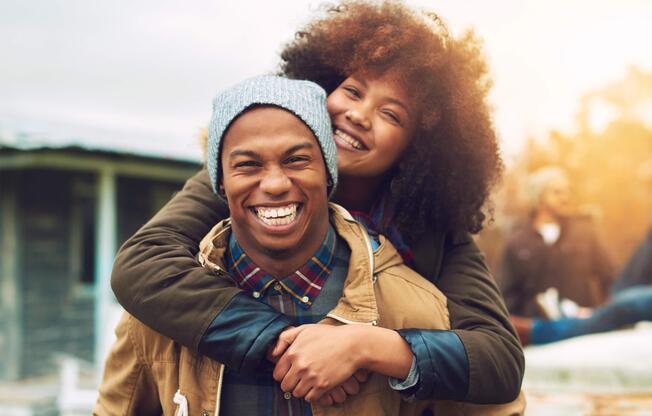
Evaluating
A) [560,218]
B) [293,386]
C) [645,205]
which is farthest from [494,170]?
[645,205]

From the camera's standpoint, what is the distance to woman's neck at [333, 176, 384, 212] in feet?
8.37

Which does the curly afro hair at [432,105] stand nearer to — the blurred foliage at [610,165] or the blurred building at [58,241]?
the blurred building at [58,241]

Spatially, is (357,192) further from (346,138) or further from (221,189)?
(221,189)

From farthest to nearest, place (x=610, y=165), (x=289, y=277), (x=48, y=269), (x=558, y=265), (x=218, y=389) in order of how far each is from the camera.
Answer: (x=610, y=165) → (x=48, y=269) → (x=558, y=265) → (x=289, y=277) → (x=218, y=389)

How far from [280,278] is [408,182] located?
660mm

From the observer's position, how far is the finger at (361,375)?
6.57ft

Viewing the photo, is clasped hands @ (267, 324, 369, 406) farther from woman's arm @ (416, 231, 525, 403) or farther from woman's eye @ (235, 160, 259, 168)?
woman's eye @ (235, 160, 259, 168)

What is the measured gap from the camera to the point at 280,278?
82.9 inches

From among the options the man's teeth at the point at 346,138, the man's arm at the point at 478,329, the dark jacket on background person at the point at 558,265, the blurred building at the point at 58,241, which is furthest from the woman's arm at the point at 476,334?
the blurred building at the point at 58,241

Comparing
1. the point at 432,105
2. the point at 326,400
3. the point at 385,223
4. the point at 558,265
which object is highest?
the point at 432,105

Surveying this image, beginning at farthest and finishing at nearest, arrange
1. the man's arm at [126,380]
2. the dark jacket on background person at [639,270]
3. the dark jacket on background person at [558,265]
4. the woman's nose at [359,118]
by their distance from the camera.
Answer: the dark jacket on background person at [558,265]
the dark jacket on background person at [639,270]
the woman's nose at [359,118]
the man's arm at [126,380]

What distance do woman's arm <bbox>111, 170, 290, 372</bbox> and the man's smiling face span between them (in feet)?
0.56

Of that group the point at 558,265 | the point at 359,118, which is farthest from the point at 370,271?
the point at 558,265

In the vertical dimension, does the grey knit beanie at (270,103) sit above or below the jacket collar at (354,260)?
above
